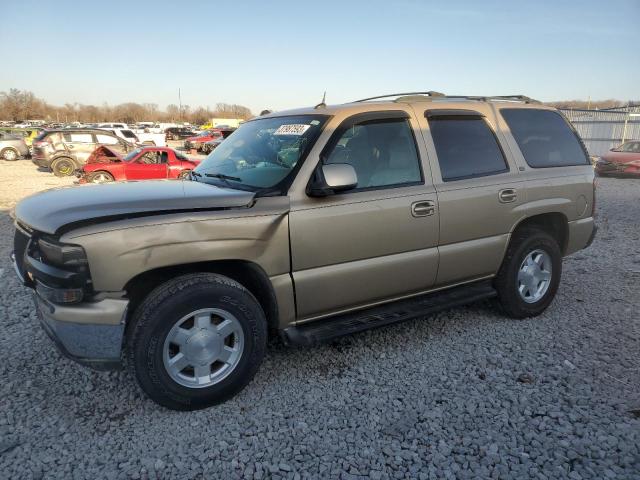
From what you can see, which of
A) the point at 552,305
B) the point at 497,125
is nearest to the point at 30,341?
the point at 497,125

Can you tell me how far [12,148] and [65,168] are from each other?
8684 mm

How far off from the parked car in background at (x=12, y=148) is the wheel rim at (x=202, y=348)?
2566cm

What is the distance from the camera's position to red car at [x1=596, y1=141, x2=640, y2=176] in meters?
16.1

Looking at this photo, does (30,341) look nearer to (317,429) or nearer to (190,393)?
(190,393)

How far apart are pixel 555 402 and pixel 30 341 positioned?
13.3ft

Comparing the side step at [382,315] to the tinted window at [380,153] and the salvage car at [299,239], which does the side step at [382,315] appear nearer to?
the salvage car at [299,239]

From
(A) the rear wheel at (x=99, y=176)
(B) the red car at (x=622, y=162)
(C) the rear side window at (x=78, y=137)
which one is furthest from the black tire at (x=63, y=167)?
(B) the red car at (x=622, y=162)

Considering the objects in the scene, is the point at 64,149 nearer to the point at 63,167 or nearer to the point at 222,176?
the point at 63,167

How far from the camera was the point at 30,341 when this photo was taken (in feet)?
12.2

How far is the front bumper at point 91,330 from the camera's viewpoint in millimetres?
2430

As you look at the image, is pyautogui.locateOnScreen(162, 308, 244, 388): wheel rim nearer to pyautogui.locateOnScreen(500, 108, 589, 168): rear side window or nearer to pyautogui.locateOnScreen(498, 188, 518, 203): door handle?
pyautogui.locateOnScreen(498, 188, 518, 203): door handle

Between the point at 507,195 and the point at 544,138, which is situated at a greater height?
the point at 544,138

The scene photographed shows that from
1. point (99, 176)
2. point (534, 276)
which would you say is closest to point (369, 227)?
point (534, 276)

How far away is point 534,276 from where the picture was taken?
4.14 m
